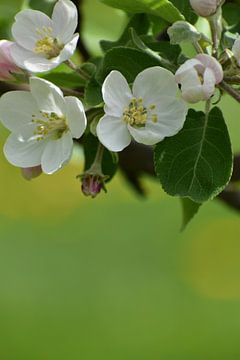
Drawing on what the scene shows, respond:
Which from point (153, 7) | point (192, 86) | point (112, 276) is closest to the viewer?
point (192, 86)

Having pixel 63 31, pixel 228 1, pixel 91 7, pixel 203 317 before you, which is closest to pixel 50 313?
pixel 203 317

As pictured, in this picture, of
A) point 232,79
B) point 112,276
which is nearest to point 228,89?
point 232,79

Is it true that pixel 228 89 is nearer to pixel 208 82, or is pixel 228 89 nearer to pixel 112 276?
pixel 208 82

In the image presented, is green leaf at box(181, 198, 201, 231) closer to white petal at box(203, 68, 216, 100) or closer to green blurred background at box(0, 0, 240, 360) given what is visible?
white petal at box(203, 68, 216, 100)

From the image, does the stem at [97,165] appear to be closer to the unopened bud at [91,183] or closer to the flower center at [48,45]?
the unopened bud at [91,183]

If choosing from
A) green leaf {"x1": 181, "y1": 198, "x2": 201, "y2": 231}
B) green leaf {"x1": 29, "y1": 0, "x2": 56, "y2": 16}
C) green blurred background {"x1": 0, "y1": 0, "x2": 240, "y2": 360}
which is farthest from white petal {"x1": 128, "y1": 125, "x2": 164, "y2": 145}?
green blurred background {"x1": 0, "y1": 0, "x2": 240, "y2": 360}

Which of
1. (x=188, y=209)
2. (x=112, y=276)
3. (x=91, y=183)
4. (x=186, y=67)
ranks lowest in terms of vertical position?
(x=112, y=276)
